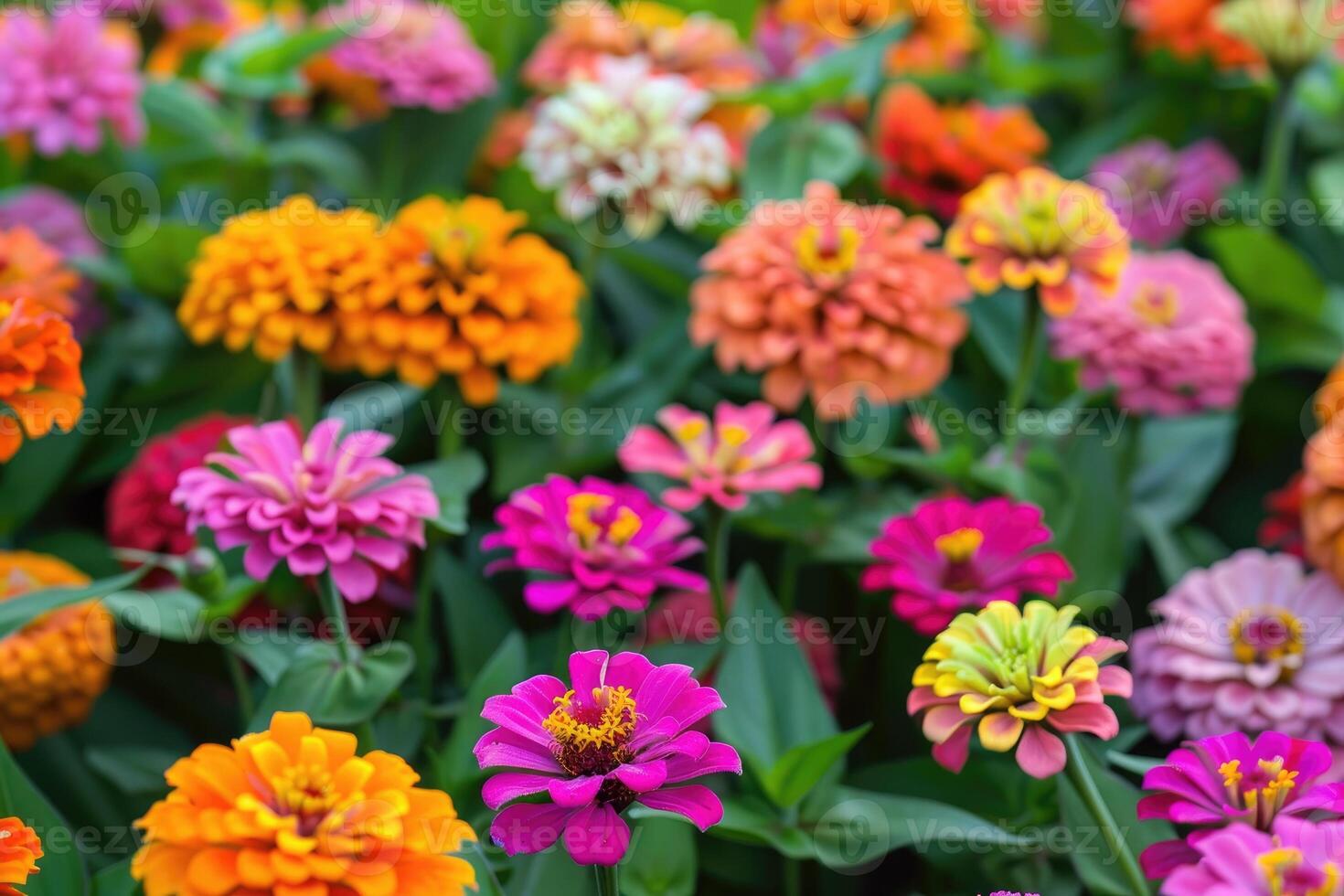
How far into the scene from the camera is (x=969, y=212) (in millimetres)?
837

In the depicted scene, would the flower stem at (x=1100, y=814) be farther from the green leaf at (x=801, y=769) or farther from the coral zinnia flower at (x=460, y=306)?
the coral zinnia flower at (x=460, y=306)

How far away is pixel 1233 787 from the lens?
54 centimetres

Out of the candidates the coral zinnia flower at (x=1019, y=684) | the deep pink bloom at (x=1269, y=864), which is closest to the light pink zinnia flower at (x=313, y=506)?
the coral zinnia flower at (x=1019, y=684)

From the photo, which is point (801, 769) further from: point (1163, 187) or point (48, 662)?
point (1163, 187)

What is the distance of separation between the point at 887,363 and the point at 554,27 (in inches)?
23.2

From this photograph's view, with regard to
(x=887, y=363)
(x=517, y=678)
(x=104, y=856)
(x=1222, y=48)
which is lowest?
(x=104, y=856)

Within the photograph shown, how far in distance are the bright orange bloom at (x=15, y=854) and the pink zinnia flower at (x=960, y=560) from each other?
39cm

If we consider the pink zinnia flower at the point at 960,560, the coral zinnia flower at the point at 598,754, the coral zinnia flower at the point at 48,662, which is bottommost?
the coral zinnia flower at the point at 48,662

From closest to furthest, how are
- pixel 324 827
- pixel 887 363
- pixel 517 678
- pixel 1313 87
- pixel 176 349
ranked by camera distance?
pixel 324 827 → pixel 517 678 → pixel 887 363 → pixel 176 349 → pixel 1313 87

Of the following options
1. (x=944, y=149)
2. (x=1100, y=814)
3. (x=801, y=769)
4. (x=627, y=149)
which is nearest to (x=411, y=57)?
(x=627, y=149)

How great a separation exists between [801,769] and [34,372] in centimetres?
41

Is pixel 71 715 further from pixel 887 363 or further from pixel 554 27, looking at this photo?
pixel 554 27

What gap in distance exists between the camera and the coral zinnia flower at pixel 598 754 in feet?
1.59

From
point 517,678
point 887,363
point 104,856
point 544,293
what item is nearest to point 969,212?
point 887,363
